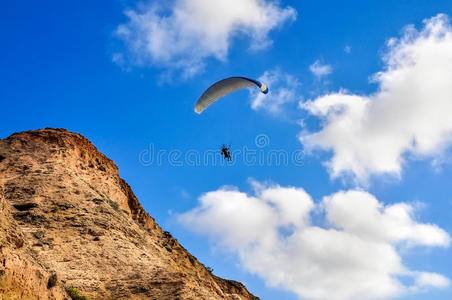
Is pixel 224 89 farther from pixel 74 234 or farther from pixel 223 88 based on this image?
pixel 74 234

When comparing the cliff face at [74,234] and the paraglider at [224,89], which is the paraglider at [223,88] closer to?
the paraglider at [224,89]

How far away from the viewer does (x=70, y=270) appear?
2112cm

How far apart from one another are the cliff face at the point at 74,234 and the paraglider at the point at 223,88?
957 centimetres

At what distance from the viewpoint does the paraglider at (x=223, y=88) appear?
27.2 metres

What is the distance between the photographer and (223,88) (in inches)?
1145

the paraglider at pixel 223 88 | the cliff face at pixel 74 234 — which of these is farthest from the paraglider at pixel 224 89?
the cliff face at pixel 74 234

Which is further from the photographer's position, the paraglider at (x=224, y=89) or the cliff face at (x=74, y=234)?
the paraglider at (x=224, y=89)

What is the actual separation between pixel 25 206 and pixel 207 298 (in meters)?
12.3

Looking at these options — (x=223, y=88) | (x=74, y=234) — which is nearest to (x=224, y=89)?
(x=223, y=88)

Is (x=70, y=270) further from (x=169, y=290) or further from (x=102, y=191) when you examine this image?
(x=102, y=191)

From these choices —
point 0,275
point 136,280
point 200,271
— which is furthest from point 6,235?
point 200,271

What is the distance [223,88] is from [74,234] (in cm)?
1322

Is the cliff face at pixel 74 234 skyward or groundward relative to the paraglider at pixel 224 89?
groundward

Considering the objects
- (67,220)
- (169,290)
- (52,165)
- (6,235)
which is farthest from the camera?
(52,165)
